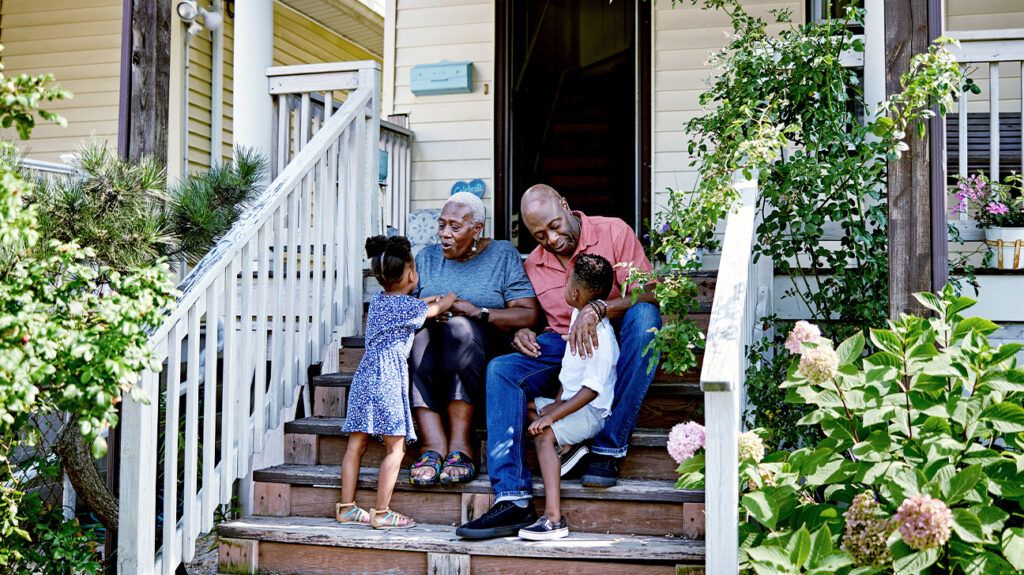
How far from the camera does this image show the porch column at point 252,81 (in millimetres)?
4504

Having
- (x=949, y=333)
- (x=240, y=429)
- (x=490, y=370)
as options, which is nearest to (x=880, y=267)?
(x=949, y=333)

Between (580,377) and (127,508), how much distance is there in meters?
1.52

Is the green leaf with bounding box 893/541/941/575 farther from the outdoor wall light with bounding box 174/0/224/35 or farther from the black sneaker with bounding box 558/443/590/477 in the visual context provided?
the outdoor wall light with bounding box 174/0/224/35

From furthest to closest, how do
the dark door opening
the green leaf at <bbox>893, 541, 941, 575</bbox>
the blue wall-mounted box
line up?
the dark door opening → the blue wall-mounted box → the green leaf at <bbox>893, 541, 941, 575</bbox>

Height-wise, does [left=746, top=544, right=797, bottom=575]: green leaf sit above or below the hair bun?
below

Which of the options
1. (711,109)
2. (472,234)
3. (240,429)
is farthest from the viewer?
(711,109)

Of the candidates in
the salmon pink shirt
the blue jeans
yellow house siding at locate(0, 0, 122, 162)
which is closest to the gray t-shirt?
the salmon pink shirt

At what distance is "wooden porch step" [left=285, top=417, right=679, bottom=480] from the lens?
3.31 m

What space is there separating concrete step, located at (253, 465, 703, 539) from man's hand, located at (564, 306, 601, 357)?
18.0 inches

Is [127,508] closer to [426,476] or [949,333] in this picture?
[426,476]

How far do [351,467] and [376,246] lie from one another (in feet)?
3.12

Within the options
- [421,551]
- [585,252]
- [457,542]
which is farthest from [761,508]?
[585,252]

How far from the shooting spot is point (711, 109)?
195 inches

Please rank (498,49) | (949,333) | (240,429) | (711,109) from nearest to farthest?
1. (949,333)
2. (240,429)
3. (711,109)
4. (498,49)
